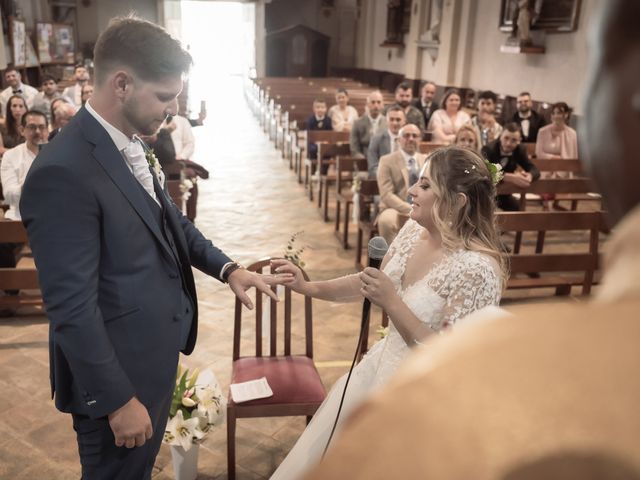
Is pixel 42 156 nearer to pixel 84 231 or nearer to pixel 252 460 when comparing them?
pixel 84 231

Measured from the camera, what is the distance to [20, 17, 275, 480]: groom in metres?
1.57

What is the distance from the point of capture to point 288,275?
254 centimetres

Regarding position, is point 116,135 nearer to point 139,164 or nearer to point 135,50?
point 139,164

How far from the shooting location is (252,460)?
3096mm

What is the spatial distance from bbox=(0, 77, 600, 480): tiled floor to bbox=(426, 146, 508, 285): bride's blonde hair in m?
1.61

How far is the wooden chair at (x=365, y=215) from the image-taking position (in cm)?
572

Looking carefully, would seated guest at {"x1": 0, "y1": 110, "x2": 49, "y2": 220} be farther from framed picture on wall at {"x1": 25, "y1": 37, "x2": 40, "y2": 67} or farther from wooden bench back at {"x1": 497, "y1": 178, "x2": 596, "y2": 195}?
framed picture on wall at {"x1": 25, "y1": 37, "x2": 40, "y2": 67}

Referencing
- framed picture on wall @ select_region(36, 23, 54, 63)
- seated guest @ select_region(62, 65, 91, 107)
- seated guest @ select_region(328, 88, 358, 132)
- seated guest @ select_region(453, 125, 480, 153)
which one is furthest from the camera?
framed picture on wall @ select_region(36, 23, 54, 63)

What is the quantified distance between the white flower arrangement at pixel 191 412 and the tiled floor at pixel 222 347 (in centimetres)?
43

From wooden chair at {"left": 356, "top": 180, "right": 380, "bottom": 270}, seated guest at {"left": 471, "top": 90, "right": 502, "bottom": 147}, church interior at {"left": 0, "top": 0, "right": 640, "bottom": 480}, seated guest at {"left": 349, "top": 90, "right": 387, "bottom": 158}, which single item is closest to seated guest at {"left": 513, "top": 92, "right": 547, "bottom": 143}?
church interior at {"left": 0, "top": 0, "right": 640, "bottom": 480}

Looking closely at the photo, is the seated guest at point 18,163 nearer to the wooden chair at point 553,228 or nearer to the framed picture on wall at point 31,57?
the wooden chair at point 553,228

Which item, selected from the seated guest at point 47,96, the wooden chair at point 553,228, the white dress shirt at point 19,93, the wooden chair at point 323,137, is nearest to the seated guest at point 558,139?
the wooden chair at point 323,137

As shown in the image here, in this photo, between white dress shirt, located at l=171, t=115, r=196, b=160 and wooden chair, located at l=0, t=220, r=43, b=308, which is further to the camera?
white dress shirt, located at l=171, t=115, r=196, b=160

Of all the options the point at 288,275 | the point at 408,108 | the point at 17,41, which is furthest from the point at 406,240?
the point at 17,41
